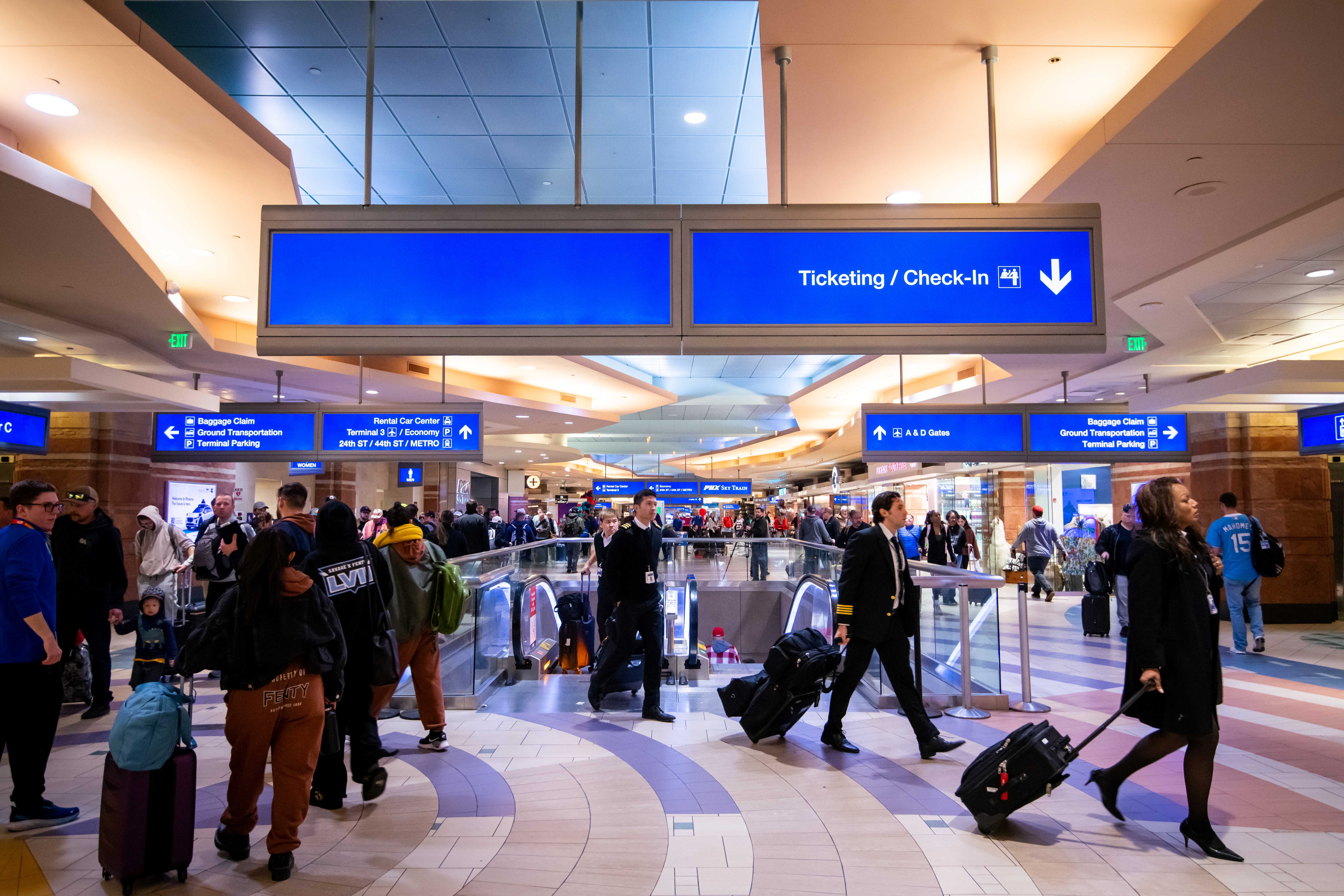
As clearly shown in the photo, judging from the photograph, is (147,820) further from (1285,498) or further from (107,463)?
(1285,498)

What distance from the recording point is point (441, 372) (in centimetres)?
1366

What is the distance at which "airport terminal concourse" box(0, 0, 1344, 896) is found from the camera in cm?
325

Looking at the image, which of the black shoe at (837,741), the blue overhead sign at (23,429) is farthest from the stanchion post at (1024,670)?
the blue overhead sign at (23,429)

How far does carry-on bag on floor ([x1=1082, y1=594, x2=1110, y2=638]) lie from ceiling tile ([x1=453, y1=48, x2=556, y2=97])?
8.60 metres

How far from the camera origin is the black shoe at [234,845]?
11.5 ft

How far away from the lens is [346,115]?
207 inches

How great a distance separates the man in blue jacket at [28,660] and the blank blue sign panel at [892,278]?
11.4ft

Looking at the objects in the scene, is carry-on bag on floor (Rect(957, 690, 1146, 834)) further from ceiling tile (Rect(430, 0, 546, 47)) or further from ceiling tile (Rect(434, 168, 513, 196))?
ceiling tile (Rect(434, 168, 513, 196))

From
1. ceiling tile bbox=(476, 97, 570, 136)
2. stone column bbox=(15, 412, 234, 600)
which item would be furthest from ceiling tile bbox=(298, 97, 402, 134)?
stone column bbox=(15, 412, 234, 600)

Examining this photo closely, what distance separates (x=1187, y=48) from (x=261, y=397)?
1400 cm

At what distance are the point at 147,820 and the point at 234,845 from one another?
0.40m

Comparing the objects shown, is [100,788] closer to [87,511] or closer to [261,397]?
[87,511]

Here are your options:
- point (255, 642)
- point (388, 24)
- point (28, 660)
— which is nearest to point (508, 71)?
point (388, 24)

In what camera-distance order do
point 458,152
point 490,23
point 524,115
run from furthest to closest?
point 458,152
point 524,115
point 490,23
